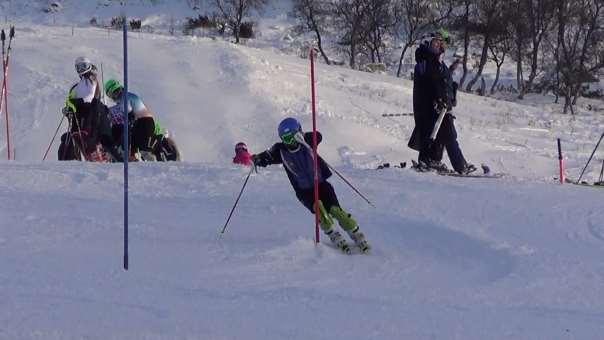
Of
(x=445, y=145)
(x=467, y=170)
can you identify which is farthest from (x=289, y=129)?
(x=467, y=170)

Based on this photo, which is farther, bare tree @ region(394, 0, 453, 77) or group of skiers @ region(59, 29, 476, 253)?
bare tree @ region(394, 0, 453, 77)

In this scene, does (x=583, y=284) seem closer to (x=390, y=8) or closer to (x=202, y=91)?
(x=202, y=91)

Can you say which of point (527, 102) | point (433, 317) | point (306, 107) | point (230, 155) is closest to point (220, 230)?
point (433, 317)

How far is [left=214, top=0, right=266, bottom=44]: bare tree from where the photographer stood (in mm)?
33438

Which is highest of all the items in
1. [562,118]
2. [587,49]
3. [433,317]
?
[587,49]

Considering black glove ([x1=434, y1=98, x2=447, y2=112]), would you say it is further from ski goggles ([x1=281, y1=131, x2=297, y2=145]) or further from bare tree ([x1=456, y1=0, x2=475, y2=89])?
bare tree ([x1=456, y1=0, x2=475, y2=89])

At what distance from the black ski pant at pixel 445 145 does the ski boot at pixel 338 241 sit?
152 inches

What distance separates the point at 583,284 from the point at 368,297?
143cm

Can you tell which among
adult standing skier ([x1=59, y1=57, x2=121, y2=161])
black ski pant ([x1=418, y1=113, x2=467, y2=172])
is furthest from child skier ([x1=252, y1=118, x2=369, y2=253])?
adult standing skier ([x1=59, y1=57, x2=121, y2=161])

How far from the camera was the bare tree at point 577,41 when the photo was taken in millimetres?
29922

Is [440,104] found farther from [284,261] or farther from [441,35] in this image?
[284,261]

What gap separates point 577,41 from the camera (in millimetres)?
31312

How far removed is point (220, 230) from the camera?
7.35 metres

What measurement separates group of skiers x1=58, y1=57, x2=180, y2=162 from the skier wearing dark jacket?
375 centimetres
